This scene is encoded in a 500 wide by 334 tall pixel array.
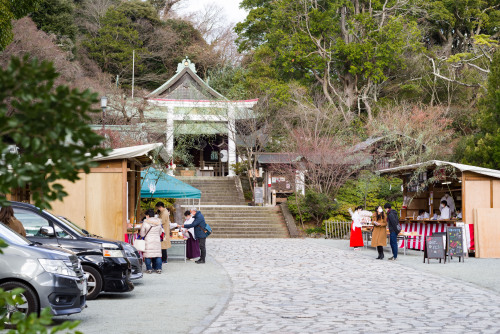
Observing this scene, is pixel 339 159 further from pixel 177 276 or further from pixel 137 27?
pixel 137 27

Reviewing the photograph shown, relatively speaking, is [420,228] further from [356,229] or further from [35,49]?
[35,49]

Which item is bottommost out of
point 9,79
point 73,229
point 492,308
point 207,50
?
point 492,308

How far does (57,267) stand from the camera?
25.7 ft

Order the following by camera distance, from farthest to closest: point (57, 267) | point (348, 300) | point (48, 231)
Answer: point (348, 300) < point (48, 231) < point (57, 267)

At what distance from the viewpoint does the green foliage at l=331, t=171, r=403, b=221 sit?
3334 centimetres

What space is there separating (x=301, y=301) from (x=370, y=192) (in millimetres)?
24024

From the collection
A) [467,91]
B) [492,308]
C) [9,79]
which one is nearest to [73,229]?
[492,308]

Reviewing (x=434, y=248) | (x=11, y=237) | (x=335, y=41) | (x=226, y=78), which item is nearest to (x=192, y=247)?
(x=434, y=248)

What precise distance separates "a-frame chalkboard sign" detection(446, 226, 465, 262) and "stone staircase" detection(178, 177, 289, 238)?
13426 mm

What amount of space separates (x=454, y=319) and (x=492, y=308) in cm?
135

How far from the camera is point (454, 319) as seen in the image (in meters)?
8.71

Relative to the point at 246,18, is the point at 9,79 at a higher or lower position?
lower

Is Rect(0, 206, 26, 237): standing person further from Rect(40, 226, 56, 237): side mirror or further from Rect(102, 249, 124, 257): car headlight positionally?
Rect(102, 249, 124, 257): car headlight

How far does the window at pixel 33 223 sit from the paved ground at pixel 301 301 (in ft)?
4.74
